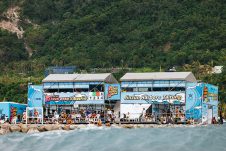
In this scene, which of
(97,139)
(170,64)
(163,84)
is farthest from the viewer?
(170,64)

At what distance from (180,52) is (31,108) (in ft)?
115

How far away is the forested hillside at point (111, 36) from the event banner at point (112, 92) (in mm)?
22616

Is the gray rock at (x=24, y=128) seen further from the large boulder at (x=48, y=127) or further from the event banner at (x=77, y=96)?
the event banner at (x=77, y=96)

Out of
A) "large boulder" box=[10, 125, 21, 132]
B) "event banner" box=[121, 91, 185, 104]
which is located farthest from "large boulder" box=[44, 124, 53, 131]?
"event banner" box=[121, 91, 185, 104]

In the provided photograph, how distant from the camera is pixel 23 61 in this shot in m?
118

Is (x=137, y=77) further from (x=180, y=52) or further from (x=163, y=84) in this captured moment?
(x=180, y=52)

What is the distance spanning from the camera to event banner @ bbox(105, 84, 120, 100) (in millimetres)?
74750

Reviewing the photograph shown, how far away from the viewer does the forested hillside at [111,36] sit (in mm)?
105750

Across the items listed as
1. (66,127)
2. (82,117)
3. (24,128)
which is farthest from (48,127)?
(82,117)

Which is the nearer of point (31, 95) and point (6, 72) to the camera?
point (31, 95)

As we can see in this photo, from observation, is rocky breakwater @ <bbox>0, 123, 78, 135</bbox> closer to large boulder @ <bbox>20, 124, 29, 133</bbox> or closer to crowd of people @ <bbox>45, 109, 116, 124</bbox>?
large boulder @ <bbox>20, 124, 29, 133</bbox>

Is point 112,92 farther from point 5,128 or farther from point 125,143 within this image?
point 125,143

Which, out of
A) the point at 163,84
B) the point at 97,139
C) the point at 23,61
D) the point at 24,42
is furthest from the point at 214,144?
the point at 24,42

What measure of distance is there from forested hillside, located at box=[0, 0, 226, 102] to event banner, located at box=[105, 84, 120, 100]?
2262cm
